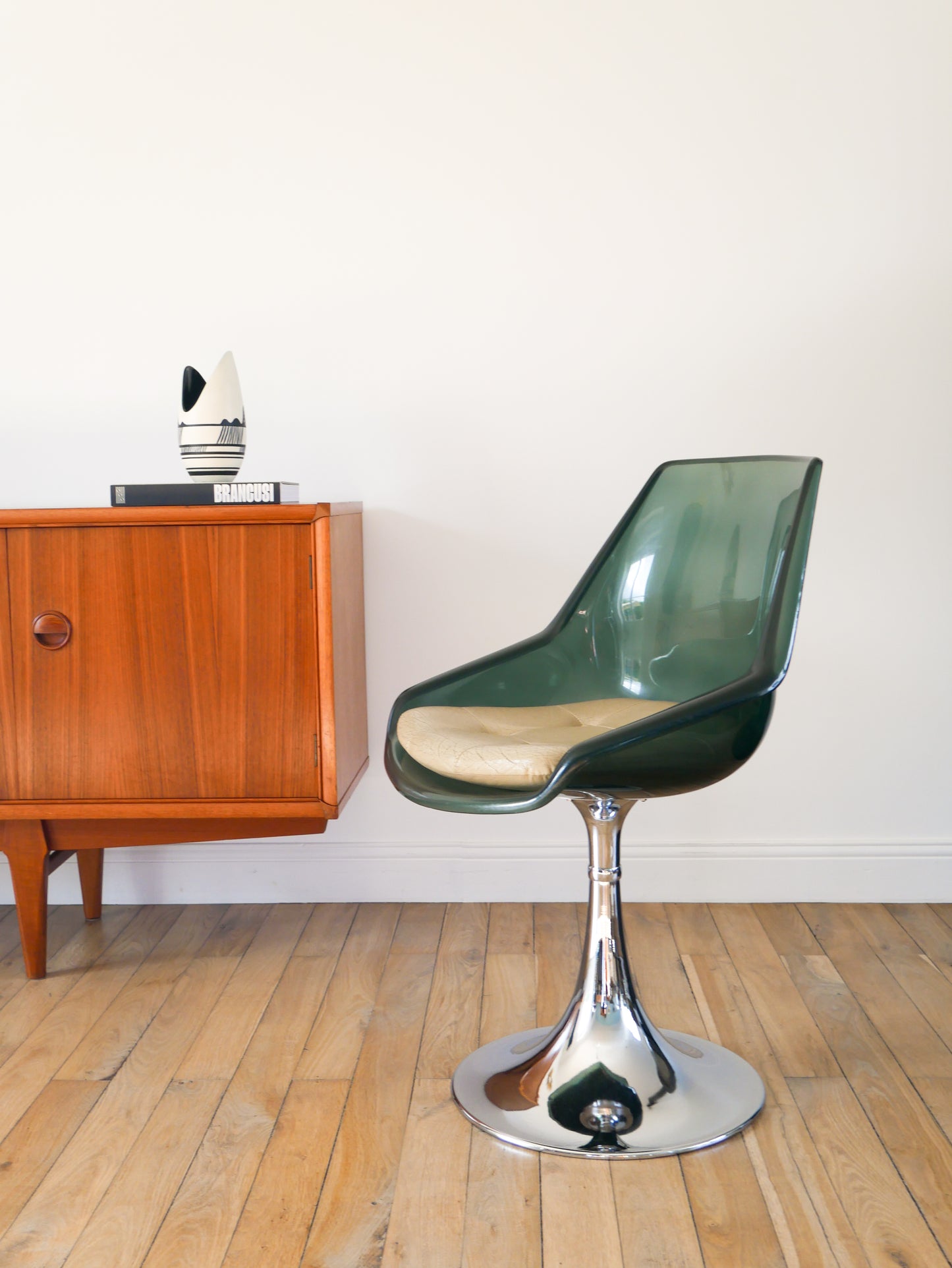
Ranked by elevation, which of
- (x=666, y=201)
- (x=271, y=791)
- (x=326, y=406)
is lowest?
(x=271, y=791)

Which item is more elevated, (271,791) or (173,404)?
(173,404)

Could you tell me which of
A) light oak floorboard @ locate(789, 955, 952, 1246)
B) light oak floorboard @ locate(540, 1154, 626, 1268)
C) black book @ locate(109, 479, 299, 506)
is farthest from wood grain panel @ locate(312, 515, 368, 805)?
light oak floorboard @ locate(789, 955, 952, 1246)

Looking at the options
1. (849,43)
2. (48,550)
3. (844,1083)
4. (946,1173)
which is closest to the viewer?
(946,1173)

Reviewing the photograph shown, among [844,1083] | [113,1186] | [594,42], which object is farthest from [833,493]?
[113,1186]

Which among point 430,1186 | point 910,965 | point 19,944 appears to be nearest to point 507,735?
point 430,1186

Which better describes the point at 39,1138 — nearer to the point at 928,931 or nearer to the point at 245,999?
the point at 245,999

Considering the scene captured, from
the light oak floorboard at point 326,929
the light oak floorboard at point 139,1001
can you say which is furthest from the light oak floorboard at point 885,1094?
the light oak floorboard at point 139,1001

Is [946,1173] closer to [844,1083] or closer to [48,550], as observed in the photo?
[844,1083]

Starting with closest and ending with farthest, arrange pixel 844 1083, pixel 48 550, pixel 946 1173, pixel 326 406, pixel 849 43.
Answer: pixel 946 1173
pixel 844 1083
pixel 48 550
pixel 849 43
pixel 326 406

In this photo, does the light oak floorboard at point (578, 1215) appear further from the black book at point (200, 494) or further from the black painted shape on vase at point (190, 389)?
the black painted shape on vase at point (190, 389)

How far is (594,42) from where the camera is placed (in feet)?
7.13

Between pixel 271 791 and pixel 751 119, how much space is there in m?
1.58

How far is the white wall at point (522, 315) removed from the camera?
2.19 m

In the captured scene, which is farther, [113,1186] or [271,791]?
[271,791]
